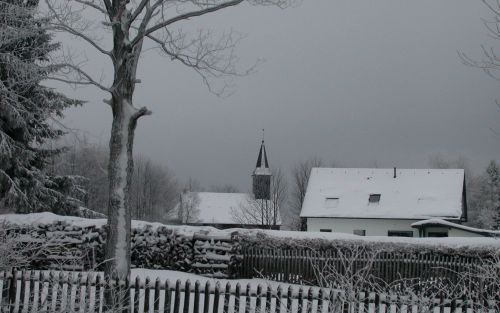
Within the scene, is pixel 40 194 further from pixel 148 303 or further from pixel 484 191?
pixel 484 191

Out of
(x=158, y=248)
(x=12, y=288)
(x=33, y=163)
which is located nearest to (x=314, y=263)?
(x=158, y=248)

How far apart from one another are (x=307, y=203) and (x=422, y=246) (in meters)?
23.3

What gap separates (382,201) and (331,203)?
11.5 ft

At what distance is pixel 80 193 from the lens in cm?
2778

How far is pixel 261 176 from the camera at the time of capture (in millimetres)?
63031

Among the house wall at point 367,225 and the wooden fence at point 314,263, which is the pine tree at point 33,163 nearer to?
the wooden fence at point 314,263

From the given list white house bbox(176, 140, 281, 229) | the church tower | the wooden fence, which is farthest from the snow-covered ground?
the church tower

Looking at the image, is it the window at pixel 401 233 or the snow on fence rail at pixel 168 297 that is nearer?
the snow on fence rail at pixel 168 297

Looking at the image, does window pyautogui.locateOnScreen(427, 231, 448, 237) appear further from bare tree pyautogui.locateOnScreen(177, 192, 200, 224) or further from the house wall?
bare tree pyautogui.locateOnScreen(177, 192, 200, 224)

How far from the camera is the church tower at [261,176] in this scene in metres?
62.2

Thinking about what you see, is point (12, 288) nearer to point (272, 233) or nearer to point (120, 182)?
point (120, 182)

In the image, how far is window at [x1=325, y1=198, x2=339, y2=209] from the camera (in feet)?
136

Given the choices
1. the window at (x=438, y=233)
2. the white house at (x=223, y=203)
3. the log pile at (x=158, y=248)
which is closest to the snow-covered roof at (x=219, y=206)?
the white house at (x=223, y=203)

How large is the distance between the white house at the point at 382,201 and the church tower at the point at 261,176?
18509 millimetres
